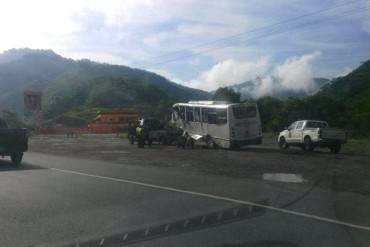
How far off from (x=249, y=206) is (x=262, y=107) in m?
67.8

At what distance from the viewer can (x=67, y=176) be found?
18188mm

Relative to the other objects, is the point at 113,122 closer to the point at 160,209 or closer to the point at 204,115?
the point at 204,115

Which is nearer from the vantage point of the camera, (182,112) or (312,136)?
(312,136)

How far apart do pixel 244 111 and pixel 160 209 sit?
72.4 feet

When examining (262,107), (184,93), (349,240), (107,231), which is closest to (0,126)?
(107,231)

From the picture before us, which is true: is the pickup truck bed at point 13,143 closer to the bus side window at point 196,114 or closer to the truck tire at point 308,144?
the bus side window at point 196,114

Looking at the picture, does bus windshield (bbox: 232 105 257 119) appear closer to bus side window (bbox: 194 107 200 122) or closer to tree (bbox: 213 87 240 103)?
bus side window (bbox: 194 107 200 122)

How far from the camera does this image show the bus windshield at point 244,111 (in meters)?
32.8

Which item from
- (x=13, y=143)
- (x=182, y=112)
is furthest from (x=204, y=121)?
(x=13, y=143)

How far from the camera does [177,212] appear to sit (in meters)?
11.1

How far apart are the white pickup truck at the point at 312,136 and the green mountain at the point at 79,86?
5290 cm

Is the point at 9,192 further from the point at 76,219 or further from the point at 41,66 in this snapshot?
the point at 41,66

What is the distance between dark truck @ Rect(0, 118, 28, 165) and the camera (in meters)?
23.4

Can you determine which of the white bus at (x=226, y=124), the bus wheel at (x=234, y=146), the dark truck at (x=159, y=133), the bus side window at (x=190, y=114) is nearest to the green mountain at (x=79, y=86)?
the dark truck at (x=159, y=133)
